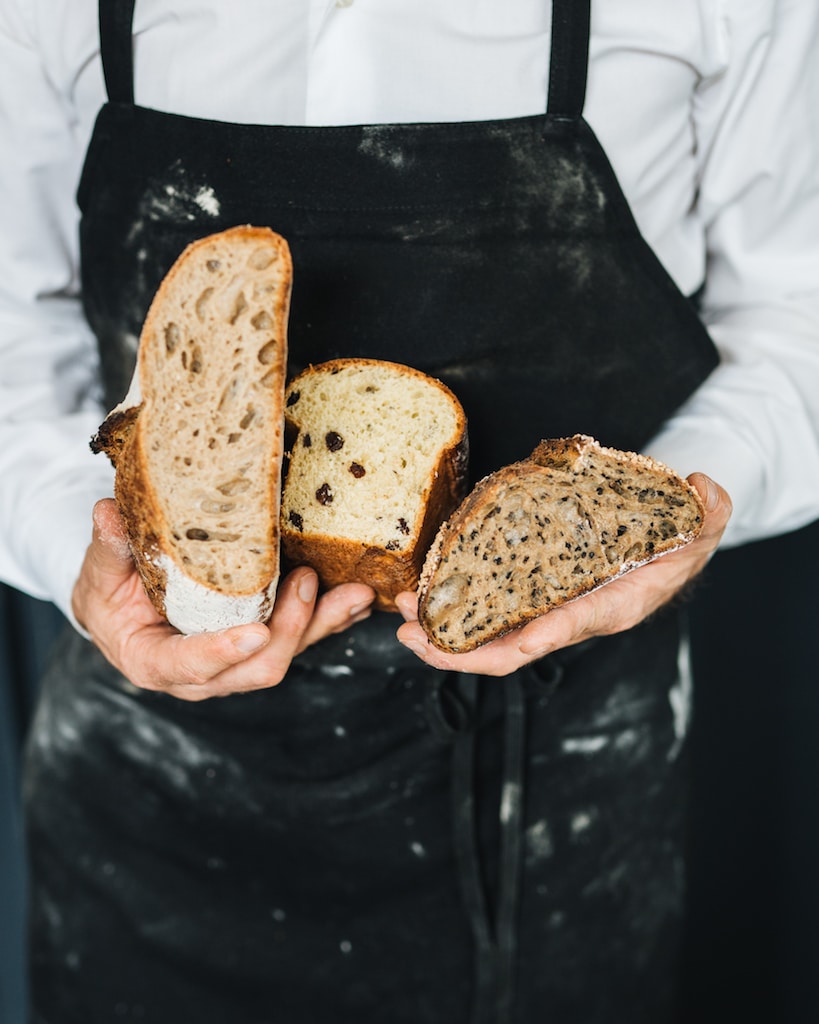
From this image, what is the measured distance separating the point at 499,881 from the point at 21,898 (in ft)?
3.74

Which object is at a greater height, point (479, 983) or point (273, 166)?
point (273, 166)

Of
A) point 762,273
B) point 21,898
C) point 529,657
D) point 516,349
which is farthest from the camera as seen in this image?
point 21,898

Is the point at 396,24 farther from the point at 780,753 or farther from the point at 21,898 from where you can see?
the point at 21,898

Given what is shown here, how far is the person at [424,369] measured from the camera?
2.92ft

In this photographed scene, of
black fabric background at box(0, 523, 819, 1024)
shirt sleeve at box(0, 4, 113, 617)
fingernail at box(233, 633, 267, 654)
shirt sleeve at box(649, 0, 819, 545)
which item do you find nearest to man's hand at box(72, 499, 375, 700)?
fingernail at box(233, 633, 267, 654)

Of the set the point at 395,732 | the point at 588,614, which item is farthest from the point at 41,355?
the point at 588,614

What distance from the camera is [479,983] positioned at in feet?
4.04

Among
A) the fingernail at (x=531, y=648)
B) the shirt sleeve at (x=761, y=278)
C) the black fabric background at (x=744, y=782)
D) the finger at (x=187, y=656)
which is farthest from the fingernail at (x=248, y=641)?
the black fabric background at (x=744, y=782)

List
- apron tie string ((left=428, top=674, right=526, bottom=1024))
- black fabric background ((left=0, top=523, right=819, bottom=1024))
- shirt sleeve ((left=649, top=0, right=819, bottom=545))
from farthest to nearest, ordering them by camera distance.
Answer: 1. black fabric background ((left=0, top=523, right=819, bottom=1024))
2. apron tie string ((left=428, top=674, right=526, bottom=1024))
3. shirt sleeve ((left=649, top=0, right=819, bottom=545))

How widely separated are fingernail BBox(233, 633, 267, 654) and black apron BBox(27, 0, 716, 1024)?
0.77ft

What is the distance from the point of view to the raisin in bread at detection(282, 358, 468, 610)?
Result: 0.87 m

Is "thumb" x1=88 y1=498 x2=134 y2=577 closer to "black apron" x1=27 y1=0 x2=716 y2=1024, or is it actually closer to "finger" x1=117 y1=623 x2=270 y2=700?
"finger" x1=117 y1=623 x2=270 y2=700

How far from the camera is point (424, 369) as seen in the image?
95 cm

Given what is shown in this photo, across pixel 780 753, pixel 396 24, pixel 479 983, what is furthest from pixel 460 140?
pixel 780 753
